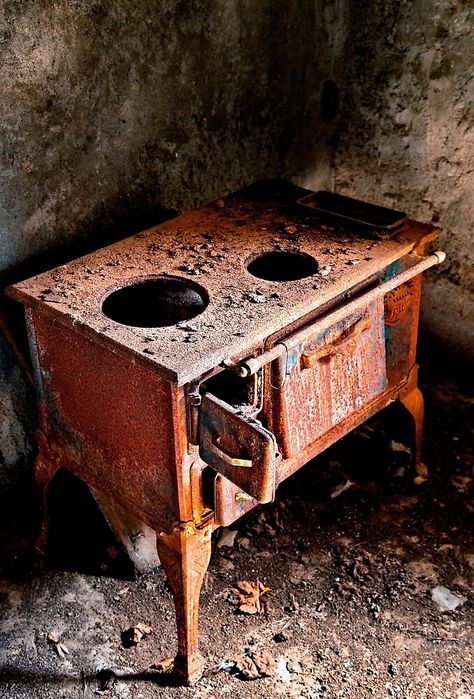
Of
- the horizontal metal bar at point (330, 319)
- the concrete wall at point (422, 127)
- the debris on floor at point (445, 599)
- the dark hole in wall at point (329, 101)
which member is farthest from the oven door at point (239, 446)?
the dark hole in wall at point (329, 101)

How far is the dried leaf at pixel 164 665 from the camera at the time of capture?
2850 millimetres

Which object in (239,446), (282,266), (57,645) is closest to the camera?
(239,446)

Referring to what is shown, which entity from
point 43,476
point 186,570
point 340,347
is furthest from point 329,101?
point 186,570

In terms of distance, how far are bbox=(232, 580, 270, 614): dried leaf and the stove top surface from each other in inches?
43.3

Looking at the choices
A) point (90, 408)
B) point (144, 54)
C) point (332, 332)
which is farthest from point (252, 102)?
point (90, 408)

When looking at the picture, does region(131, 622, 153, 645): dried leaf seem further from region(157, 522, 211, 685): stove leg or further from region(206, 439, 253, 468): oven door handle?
region(206, 439, 253, 468): oven door handle

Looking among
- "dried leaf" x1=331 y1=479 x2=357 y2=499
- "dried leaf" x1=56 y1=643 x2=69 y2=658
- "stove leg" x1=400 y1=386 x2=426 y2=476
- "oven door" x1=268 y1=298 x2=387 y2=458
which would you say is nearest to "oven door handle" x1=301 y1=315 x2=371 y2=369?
"oven door" x1=268 y1=298 x2=387 y2=458

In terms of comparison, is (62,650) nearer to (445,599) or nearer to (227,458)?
(227,458)

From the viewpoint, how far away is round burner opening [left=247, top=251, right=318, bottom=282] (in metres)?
3.04

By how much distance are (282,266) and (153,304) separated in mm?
545

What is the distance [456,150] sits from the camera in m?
3.87

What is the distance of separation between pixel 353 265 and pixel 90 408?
3.50 ft

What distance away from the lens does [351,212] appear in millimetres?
3334

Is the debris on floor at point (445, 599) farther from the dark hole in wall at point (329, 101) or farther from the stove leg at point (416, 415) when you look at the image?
the dark hole in wall at point (329, 101)
